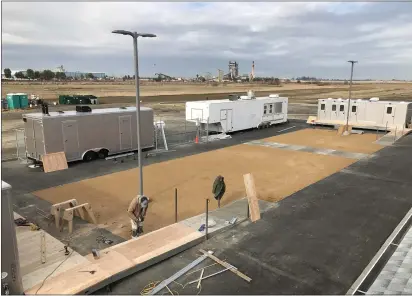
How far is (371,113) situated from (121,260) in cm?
3172

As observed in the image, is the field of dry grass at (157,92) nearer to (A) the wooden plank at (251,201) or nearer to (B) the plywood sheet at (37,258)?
(A) the wooden plank at (251,201)

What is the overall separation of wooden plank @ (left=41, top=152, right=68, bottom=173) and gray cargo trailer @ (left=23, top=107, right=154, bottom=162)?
0.27 m

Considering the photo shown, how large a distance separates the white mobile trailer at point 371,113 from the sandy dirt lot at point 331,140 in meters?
3.20

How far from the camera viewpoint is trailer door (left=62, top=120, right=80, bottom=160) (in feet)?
61.5

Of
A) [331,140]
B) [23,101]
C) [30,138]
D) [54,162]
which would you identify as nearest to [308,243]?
[54,162]

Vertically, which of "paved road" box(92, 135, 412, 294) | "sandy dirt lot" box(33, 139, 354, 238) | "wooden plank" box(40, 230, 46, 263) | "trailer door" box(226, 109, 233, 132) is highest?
"trailer door" box(226, 109, 233, 132)

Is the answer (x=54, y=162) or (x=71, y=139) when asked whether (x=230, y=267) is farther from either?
(x=71, y=139)

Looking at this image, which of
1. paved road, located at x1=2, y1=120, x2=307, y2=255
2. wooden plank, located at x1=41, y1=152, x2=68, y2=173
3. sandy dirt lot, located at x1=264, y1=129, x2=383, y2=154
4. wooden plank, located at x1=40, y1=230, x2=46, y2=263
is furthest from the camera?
sandy dirt lot, located at x1=264, y1=129, x2=383, y2=154

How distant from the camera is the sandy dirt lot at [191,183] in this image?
41.9 feet

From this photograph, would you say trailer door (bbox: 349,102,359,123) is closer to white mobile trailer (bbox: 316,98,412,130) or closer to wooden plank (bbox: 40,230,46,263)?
white mobile trailer (bbox: 316,98,412,130)

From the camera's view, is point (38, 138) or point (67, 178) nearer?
point (67, 178)

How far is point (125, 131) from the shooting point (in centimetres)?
2158

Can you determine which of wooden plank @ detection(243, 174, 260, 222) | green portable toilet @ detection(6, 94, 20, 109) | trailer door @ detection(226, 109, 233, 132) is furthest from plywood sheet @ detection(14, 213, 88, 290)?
green portable toilet @ detection(6, 94, 20, 109)

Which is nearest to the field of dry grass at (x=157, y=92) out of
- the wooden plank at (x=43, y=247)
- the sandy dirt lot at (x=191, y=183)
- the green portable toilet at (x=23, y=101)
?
the green portable toilet at (x=23, y=101)
